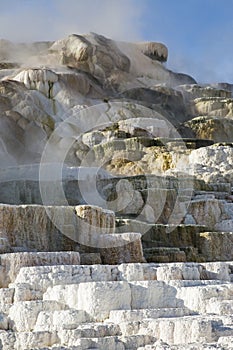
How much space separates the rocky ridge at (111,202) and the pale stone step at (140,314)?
0.02 metres

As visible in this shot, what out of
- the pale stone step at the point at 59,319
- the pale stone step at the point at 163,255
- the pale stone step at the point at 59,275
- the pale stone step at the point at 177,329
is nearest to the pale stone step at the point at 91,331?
the pale stone step at the point at 177,329

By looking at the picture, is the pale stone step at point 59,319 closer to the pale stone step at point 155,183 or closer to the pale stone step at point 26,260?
the pale stone step at point 26,260

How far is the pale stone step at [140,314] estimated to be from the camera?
402 inches

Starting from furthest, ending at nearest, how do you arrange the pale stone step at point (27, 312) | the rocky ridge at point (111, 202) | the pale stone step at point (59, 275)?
the pale stone step at point (59, 275), the pale stone step at point (27, 312), the rocky ridge at point (111, 202)

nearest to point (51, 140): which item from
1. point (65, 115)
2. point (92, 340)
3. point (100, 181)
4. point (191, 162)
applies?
point (65, 115)

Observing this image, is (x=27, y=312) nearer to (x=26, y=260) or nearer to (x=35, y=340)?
(x=35, y=340)

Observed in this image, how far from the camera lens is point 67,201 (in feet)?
69.7

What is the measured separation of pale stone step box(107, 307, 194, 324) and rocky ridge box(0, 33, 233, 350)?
0.06 feet

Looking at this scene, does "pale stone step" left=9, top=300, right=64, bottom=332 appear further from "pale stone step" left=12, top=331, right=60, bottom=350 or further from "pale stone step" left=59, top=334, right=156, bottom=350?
"pale stone step" left=59, top=334, right=156, bottom=350

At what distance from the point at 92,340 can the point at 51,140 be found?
24316 millimetres

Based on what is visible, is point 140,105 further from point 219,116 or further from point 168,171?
point 168,171

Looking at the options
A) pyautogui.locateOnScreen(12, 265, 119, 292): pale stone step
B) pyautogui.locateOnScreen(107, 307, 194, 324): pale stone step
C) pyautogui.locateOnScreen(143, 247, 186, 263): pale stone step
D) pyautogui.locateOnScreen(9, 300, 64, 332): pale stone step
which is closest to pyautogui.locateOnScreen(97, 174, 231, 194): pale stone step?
pyautogui.locateOnScreen(143, 247, 186, 263): pale stone step

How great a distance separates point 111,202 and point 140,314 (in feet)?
39.6

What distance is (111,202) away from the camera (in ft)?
73.0
